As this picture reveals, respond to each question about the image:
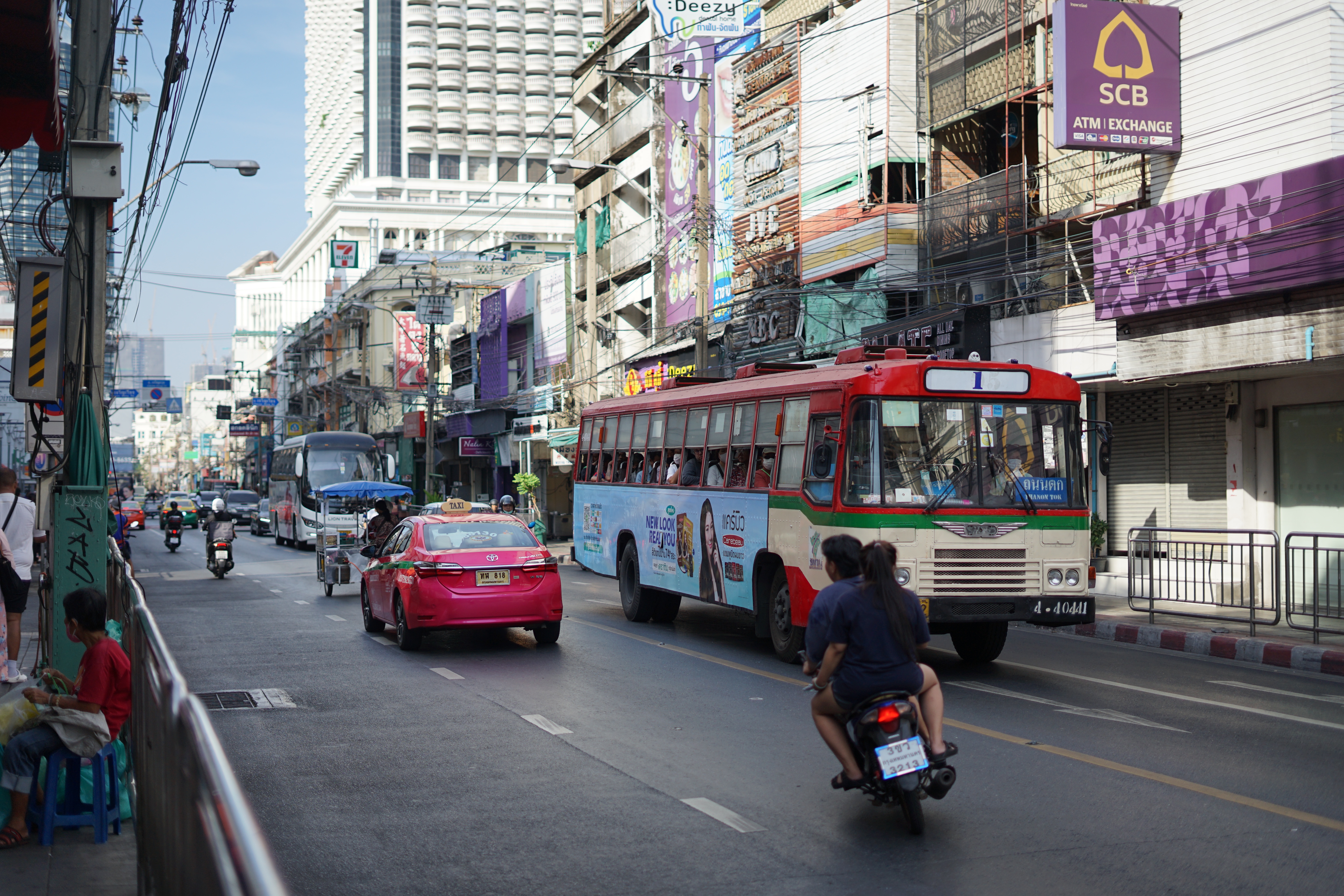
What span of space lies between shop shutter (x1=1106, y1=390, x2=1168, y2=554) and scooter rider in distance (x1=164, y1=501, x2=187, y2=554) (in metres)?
30.8

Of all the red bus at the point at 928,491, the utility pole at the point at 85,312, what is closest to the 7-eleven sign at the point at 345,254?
the red bus at the point at 928,491

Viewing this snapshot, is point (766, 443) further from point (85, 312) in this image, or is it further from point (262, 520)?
point (262, 520)

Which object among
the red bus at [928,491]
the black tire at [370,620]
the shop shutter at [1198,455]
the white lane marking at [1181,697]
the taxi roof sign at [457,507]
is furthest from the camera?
the shop shutter at [1198,455]

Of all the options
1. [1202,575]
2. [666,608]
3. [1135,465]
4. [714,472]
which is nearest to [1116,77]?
[1135,465]

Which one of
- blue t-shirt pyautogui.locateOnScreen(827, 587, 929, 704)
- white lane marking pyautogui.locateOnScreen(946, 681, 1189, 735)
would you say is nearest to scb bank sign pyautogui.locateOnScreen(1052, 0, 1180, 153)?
white lane marking pyautogui.locateOnScreen(946, 681, 1189, 735)

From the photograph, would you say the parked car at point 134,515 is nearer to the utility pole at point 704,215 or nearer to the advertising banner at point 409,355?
the advertising banner at point 409,355

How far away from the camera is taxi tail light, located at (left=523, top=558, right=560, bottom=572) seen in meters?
15.1

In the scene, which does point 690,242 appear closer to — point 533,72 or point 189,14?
point 189,14

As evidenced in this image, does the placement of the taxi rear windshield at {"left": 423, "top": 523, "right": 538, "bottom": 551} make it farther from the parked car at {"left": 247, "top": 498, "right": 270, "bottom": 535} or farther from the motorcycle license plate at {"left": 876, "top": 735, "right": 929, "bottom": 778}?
the parked car at {"left": 247, "top": 498, "right": 270, "bottom": 535}

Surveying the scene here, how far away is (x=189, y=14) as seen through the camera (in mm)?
13562

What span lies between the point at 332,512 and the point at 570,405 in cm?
1139

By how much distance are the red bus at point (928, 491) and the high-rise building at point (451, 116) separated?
117 metres

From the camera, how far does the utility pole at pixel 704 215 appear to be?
→ 38156 millimetres

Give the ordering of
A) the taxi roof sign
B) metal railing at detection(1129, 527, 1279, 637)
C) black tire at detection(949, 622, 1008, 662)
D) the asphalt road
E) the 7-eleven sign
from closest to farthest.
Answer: the asphalt road, black tire at detection(949, 622, 1008, 662), metal railing at detection(1129, 527, 1279, 637), the taxi roof sign, the 7-eleven sign
